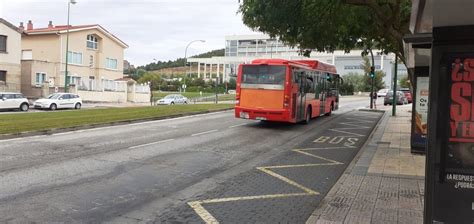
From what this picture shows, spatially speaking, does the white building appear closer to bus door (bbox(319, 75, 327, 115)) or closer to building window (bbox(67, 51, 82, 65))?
building window (bbox(67, 51, 82, 65))

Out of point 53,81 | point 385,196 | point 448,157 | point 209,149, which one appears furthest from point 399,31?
point 53,81

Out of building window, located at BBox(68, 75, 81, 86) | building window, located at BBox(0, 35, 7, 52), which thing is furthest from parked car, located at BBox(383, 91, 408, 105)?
building window, located at BBox(0, 35, 7, 52)

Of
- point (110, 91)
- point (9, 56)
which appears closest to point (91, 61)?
point (110, 91)

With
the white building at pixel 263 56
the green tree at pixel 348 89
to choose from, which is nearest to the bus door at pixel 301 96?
the green tree at pixel 348 89

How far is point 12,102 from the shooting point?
35.0 metres

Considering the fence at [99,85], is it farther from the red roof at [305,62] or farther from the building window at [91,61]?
Result: the red roof at [305,62]

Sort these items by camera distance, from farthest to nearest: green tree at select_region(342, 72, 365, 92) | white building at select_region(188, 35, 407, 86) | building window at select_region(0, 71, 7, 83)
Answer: white building at select_region(188, 35, 407, 86)
green tree at select_region(342, 72, 365, 92)
building window at select_region(0, 71, 7, 83)

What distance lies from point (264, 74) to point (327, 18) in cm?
448

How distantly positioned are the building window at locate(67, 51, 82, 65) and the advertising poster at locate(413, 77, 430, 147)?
5268 cm

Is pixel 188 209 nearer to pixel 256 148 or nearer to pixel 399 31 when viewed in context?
pixel 256 148

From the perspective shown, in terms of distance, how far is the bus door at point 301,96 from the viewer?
66.4ft

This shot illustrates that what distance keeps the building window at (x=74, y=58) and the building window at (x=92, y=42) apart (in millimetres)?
2633

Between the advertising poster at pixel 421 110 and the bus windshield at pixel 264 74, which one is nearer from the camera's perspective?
the advertising poster at pixel 421 110

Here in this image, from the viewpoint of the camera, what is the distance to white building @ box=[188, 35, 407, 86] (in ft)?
372
